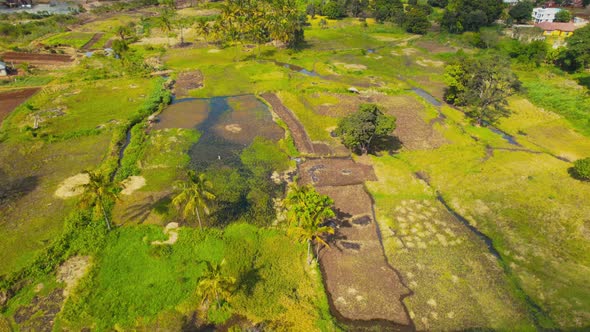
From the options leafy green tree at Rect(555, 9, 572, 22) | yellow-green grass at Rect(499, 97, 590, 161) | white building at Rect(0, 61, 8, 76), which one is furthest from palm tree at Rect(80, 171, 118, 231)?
leafy green tree at Rect(555, 9, 572, 22)

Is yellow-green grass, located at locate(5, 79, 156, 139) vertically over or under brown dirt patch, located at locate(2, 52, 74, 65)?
under

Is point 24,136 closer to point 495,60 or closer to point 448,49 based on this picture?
point 495,60

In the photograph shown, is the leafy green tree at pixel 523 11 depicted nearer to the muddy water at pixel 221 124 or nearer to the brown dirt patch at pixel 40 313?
the muddy water at pixel 221 124

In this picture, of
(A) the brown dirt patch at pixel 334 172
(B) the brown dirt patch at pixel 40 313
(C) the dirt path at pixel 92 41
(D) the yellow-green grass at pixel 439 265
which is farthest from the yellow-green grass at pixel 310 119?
(C) the dirt path at pixel 92 41

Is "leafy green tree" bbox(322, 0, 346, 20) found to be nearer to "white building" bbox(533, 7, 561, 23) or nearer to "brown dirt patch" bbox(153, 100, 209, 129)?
"white building" bbox(533, 7, 561, 23)

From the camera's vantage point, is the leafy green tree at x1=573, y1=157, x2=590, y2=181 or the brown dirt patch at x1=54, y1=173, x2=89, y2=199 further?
the leafy green tree at x1=573, y1=157, x2=590, y2=181

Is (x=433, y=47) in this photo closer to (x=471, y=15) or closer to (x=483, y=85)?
(x=471, y=15)
